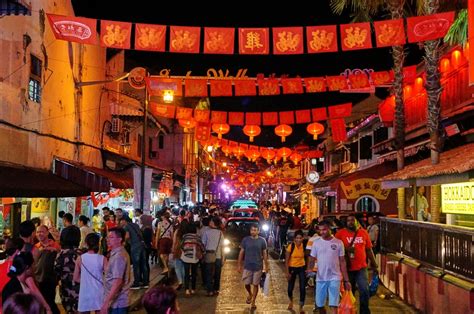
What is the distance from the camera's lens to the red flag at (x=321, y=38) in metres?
15.1

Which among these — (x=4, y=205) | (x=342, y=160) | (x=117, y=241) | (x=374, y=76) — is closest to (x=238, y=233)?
(x=374, y=76)

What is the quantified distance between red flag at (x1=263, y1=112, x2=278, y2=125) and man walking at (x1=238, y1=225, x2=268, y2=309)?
44.0ft

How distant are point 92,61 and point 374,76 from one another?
10.5 meters

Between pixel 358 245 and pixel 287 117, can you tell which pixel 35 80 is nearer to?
pixel 358 245

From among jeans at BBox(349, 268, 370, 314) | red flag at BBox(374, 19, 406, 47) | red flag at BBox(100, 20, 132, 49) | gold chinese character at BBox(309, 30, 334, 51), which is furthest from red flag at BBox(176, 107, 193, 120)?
jeans at BBox(349, 268, 370, 314)

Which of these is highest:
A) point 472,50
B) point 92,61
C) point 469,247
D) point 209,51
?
point 92,61

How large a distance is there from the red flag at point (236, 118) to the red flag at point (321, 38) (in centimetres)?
1114

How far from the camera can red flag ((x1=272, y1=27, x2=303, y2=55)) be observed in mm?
15047

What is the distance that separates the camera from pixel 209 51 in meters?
15.0

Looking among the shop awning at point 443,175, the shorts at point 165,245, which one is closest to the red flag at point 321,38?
the shop awning at point 443,175

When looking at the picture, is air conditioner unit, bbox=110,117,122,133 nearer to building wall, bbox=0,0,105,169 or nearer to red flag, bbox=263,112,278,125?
building wall, bbox=0,0,105,169

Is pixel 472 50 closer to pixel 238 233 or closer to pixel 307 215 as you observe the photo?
pixel 238 233

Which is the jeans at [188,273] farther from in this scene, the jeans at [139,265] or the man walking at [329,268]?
the man walking at [329,268]

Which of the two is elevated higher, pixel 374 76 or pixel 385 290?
pixel 374 76
